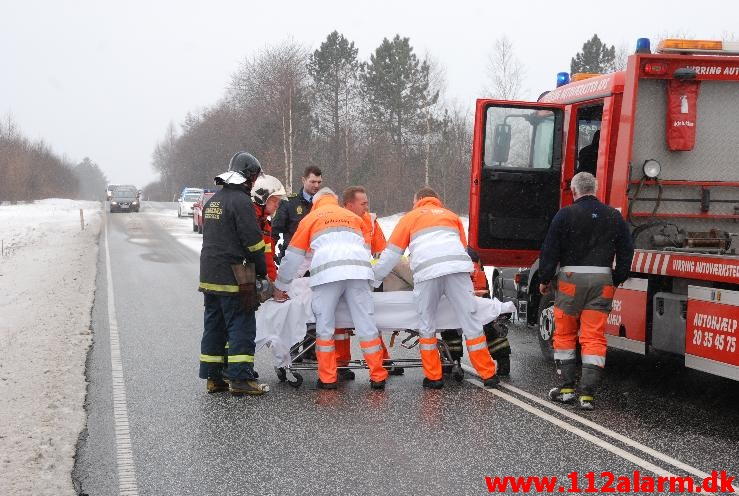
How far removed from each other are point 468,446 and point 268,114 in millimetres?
51525

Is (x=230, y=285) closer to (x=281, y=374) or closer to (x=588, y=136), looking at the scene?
(x=281, y=374)

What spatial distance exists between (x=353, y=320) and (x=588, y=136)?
12.0ft

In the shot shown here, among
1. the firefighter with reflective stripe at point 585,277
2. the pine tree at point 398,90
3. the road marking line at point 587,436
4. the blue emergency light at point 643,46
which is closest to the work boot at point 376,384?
the road marking line at point 587,436

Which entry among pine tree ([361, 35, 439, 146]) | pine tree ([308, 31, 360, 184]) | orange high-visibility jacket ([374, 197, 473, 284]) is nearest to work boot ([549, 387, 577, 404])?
orange high-visibility jacket ([374, 197, 473, 284])

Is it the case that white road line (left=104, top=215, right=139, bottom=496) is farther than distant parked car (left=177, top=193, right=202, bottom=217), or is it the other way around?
distant parked car (left=177, top=193, right=202, bottom=217)

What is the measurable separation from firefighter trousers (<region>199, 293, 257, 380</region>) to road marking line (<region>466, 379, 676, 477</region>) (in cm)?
209

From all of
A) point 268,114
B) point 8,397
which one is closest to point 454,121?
point 268,114

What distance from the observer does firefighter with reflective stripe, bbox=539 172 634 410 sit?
277 inches

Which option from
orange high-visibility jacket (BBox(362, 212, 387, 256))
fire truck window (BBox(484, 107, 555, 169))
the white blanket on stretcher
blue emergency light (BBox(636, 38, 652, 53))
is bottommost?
the white blanket on stretcher

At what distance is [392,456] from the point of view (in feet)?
18.5

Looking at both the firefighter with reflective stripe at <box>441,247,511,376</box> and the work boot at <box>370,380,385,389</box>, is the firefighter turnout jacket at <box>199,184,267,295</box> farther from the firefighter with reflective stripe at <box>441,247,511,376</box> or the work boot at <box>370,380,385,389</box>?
the firefighter with reflective stripe at <box>441,247,511,376</box>

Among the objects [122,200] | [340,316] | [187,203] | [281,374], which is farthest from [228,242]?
[122,200]

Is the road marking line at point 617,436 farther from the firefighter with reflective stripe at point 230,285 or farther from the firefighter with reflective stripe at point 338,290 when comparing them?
the firefighter with reflective stripe at point 230,285

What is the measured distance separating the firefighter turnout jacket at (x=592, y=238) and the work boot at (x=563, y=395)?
944 millimetres
